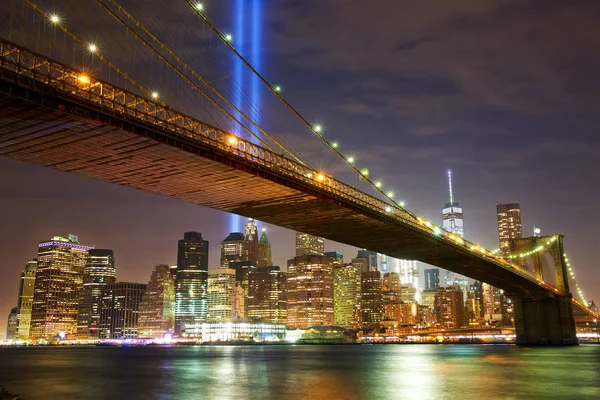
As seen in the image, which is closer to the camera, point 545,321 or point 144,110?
point 144,110

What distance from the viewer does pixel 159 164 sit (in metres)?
35.9

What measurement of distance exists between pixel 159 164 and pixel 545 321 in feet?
233

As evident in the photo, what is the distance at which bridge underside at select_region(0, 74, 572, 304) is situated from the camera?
27797 mm

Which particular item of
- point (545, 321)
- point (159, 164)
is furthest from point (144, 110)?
point (545, 321)

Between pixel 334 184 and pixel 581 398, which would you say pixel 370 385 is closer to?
pixel 581 398

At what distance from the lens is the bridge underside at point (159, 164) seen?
1094 inches

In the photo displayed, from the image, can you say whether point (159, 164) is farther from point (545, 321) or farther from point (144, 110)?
point (545, 321)

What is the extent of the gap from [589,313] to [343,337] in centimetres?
8627

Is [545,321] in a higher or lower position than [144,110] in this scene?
lower

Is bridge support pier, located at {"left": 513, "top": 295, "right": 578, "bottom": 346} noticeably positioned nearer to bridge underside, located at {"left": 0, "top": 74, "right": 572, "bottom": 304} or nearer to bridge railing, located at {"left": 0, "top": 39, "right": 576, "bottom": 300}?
bridge underside, located at {"left": 0, "top": 74, "right": 572, "bottom": 304}

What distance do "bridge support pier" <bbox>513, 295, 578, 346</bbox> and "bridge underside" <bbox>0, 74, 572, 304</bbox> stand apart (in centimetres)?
3798

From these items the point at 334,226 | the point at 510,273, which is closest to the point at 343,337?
the point at 510,273

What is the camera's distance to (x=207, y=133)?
35938 millimetres

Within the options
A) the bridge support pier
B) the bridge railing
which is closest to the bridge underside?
the bridge railing
